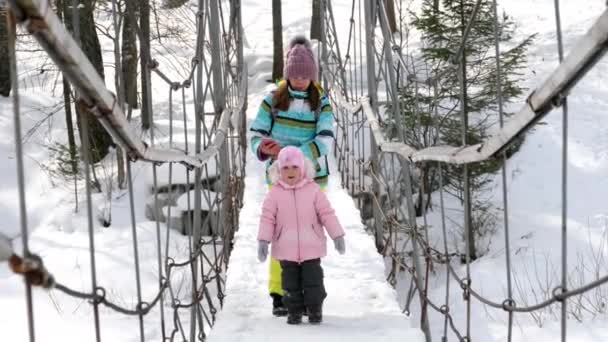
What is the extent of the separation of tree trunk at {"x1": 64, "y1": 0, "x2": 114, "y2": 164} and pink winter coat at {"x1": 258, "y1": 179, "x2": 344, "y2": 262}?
13.0 ft

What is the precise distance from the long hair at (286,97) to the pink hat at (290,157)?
0.53 meters

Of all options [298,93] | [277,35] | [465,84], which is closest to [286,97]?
[298,93]

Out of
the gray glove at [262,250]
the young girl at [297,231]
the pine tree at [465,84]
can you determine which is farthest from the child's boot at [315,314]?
the pine tree at [465,84]

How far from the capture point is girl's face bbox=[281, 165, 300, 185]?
111 inches

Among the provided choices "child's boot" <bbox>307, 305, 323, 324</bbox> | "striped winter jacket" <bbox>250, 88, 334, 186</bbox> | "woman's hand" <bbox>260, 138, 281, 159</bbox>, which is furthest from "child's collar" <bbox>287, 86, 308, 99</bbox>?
"child's boot" <bbox>307, 305, 323, 324</bbox>

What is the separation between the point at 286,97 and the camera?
331 centimetres

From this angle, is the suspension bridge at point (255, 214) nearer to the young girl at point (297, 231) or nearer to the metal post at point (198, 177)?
the metal post at point (198, 177)

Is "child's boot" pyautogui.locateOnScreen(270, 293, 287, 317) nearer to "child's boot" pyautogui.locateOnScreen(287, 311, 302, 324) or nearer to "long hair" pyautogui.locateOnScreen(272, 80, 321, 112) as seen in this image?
"child's boot" pyautogui.locateOnScreen(287, 311, 302, 324)

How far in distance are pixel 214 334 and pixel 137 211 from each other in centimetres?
657

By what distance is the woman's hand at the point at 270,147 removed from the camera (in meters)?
3.21

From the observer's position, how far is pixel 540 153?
8.77 metres

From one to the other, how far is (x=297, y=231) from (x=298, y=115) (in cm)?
68

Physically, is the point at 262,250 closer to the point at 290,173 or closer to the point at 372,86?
the point at 290,173

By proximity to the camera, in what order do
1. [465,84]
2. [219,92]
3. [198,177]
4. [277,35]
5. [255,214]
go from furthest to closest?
[277,35] → [465,84] → [255,214] → [219,92] → [198,177]
